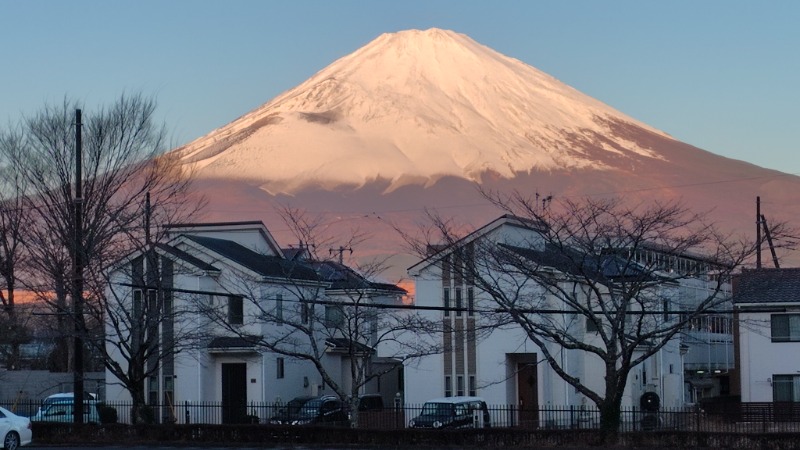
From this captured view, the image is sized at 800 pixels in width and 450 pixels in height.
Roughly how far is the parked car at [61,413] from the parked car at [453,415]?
35.2 ft

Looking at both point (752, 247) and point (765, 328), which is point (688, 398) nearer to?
point (765, 328)

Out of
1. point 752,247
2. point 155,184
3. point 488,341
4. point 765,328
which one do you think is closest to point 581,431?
point 752,247

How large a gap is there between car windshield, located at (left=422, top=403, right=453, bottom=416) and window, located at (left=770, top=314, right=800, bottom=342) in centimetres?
1464

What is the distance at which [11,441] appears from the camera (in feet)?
103

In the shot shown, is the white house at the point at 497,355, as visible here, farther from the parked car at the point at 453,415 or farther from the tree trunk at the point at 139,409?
the tree trunk at the point at 139,409

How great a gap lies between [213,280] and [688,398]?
892 inches

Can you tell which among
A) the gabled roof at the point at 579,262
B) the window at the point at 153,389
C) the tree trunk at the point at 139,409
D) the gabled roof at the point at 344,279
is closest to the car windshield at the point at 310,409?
the gabled roof at the point at 344,279

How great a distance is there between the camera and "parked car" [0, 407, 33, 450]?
31.2m

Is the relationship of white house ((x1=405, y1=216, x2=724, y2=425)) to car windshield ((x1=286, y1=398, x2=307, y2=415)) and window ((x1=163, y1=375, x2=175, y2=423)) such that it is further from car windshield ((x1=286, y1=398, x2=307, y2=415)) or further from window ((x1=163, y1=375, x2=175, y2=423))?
window ((x1=163, y1=375, x2=175, y2=423))

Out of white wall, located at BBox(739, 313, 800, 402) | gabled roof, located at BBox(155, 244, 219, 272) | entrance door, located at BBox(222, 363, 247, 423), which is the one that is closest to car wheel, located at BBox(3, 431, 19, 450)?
gabled roof, located at BBox(155, 244, 219, 272)

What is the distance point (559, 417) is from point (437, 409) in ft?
17.5

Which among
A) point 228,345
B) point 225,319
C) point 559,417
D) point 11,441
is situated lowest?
point 559,417

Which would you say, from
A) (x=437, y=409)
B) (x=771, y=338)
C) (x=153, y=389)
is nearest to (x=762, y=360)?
(x=771, y=338)

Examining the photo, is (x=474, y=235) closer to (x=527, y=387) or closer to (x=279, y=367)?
(x=527, y=387)
